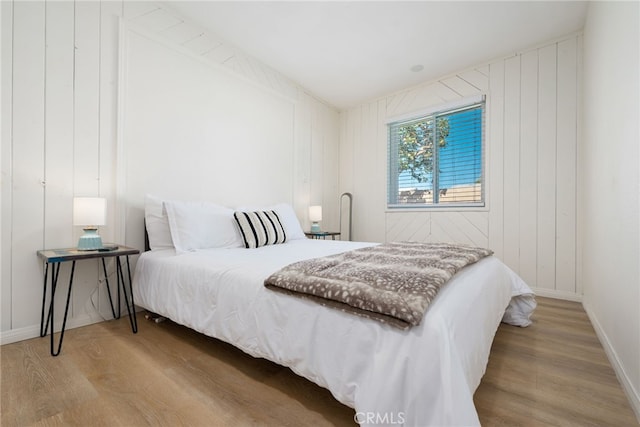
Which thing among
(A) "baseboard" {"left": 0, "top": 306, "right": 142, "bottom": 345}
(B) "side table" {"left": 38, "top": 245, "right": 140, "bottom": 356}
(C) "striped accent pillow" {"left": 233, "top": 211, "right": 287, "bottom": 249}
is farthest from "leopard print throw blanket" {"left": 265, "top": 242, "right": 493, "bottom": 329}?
(A) "baseboard" {"left": 0, "top": 306, "right": 142, "bottom": 345}

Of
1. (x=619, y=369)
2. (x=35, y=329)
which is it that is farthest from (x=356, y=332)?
(x=35, y=329)

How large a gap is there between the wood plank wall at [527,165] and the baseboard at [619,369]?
0.95 m

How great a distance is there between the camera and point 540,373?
1466mm

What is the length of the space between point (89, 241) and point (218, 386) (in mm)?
→ 1330

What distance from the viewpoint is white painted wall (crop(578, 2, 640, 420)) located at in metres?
1.29

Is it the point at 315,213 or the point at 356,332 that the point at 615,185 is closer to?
the point at 356,332

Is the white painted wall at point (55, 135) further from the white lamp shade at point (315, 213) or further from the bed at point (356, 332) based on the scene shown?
the white lamp shade at point (315, 213)

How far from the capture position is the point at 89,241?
1.87m

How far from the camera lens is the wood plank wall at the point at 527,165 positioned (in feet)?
9.24

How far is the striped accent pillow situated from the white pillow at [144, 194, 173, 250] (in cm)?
55

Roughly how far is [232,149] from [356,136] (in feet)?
7.15

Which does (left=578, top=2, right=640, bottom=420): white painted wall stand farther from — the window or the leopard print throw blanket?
the window

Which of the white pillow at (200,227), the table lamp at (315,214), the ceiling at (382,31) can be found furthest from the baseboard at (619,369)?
the table lamp at (315,214)

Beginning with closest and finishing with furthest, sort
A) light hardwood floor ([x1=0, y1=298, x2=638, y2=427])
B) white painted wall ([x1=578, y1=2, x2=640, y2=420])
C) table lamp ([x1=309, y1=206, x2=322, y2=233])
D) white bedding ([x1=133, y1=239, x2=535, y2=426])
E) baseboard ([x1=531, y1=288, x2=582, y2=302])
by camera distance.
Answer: white bedding ([x1=133, y1=239, x2=535, y2=426]) < light hardwood floor ([x1=0, y1=298, x2=638, y2=427]) < white painted wall ([x1=578, y1=2, x2=640, y2=420]) < baseboard ([x1=531, y1=288, x2=582, y2=302]) < table lamp ([x1=309, y1=206, x2=322, y2=233])
